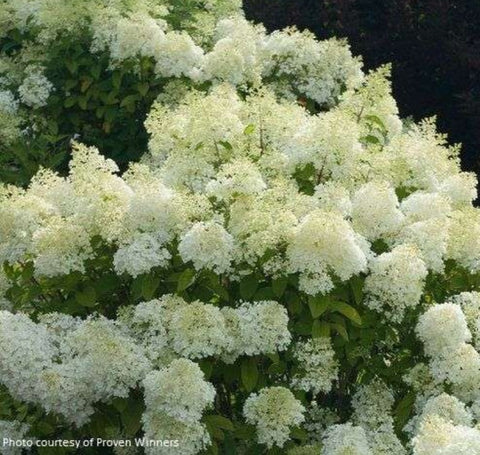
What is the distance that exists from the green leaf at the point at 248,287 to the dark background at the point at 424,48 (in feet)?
11.5

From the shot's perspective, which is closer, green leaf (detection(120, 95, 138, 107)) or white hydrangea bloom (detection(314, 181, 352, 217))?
white hydrangea bloom (detection(314, 181, 352, 217))

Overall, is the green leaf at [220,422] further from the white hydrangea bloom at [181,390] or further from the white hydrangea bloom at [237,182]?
the white hydrangea bloom at [237,182]

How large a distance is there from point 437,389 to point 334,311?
51cm

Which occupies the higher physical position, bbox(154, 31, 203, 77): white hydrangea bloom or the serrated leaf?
bbox(154, 31, 203, 77): white hydrangea bloom

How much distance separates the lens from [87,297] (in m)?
4.13

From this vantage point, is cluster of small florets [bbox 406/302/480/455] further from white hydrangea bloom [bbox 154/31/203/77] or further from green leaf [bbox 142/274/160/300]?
white hydrangea bloom [bbox 154/31/203/77]

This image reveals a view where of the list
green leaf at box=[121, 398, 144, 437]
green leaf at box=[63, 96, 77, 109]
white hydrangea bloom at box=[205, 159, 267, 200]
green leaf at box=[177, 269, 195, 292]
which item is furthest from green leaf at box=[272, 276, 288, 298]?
green leaf at box=[63, 96, 77, 109]

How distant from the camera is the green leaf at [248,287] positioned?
3961 mm

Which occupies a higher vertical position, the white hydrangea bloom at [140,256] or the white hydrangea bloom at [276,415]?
the white hydrangea bloom at [140,256]

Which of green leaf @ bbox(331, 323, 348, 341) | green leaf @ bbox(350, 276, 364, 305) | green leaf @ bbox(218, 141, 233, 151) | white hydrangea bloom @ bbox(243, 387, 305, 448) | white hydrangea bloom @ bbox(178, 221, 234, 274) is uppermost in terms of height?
green leaf @ bbox(218, 141, 233, 151)

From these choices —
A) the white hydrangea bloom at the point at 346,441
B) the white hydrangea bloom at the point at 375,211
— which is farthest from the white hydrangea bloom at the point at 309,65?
the white hydrangea bloom at the point at 346,441

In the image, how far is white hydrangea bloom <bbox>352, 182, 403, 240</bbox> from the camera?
414 centimetres

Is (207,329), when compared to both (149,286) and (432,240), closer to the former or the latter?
(149,286)

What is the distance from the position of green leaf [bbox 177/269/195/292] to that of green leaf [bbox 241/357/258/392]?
1.28ft
